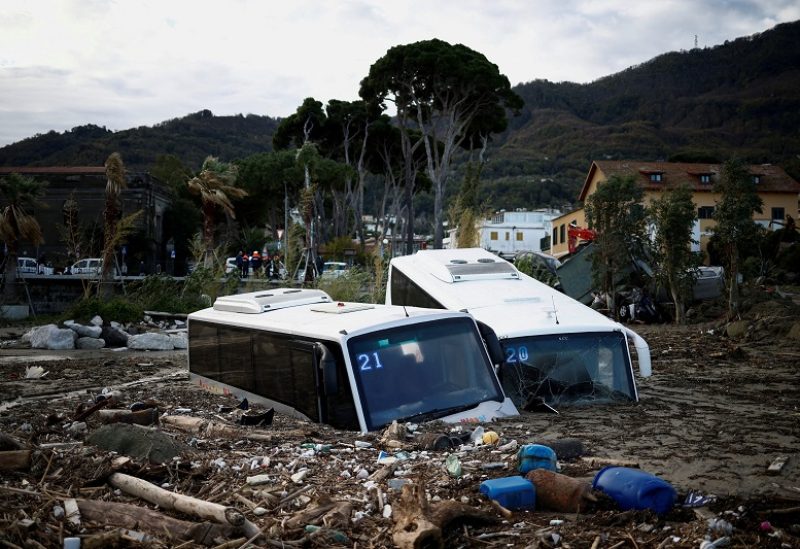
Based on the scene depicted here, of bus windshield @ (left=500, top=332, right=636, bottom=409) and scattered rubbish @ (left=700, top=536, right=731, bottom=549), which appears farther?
bus windshield @ (left=500, top=332, right=636, bottom=409)

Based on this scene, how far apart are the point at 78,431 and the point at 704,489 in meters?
5.69

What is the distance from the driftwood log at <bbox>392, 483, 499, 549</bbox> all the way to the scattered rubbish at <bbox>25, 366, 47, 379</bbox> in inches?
471

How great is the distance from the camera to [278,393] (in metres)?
9.48

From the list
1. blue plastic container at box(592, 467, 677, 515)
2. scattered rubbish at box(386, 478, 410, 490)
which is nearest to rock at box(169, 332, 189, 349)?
scattered rubbish at box(386, 478, 410, 490)

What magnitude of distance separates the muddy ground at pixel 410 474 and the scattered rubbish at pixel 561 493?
0.07m

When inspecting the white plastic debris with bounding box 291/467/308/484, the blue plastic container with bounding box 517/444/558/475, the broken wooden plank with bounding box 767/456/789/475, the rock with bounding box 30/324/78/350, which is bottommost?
the rock with bounding box 30/324/78/350

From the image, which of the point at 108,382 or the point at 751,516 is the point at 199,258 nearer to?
the point at 108,382

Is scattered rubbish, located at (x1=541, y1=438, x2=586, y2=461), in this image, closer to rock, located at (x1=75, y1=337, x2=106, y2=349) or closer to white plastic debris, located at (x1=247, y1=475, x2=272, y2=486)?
white plastic debris, located at (x1=247, y1=475, x2=272, y2=486)

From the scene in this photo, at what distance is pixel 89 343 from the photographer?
21281mm

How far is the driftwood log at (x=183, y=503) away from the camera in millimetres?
4793

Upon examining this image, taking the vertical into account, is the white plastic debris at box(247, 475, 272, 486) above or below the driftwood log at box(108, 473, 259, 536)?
below

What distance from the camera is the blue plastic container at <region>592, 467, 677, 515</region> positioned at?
16.8 feet

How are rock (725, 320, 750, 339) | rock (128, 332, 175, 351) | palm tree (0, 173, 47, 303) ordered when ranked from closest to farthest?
1. rock (725, 320, 750, 339)
2. rock (128, 332, 175, 351)
3. palm tree (0, 173, 47, 303)

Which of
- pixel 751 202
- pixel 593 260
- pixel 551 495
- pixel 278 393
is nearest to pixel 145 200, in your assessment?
pixel 593 260
